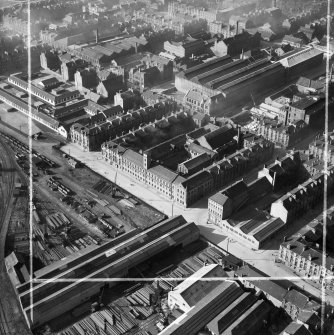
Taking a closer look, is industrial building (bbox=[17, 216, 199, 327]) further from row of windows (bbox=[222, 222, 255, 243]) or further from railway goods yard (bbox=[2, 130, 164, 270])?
row of windows (bbox=[222, 222, 255, 243])

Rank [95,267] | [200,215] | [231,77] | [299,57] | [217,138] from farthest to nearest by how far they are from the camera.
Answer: [299,57] < [231,77] < [217,138] < [200,215] < [95,267]

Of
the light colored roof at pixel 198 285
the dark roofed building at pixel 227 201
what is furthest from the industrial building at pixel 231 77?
the light colored roof at pixel 198 285

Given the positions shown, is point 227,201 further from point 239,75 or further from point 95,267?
point 239,75

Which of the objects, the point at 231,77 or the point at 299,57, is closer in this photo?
the point at 231,77

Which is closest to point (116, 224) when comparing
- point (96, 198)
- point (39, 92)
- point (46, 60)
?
point (96, 198)

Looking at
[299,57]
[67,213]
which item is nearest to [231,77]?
[299,57]

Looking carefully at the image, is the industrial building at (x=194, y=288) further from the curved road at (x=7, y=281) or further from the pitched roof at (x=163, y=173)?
the pitched roof at (x=163, y=173)
